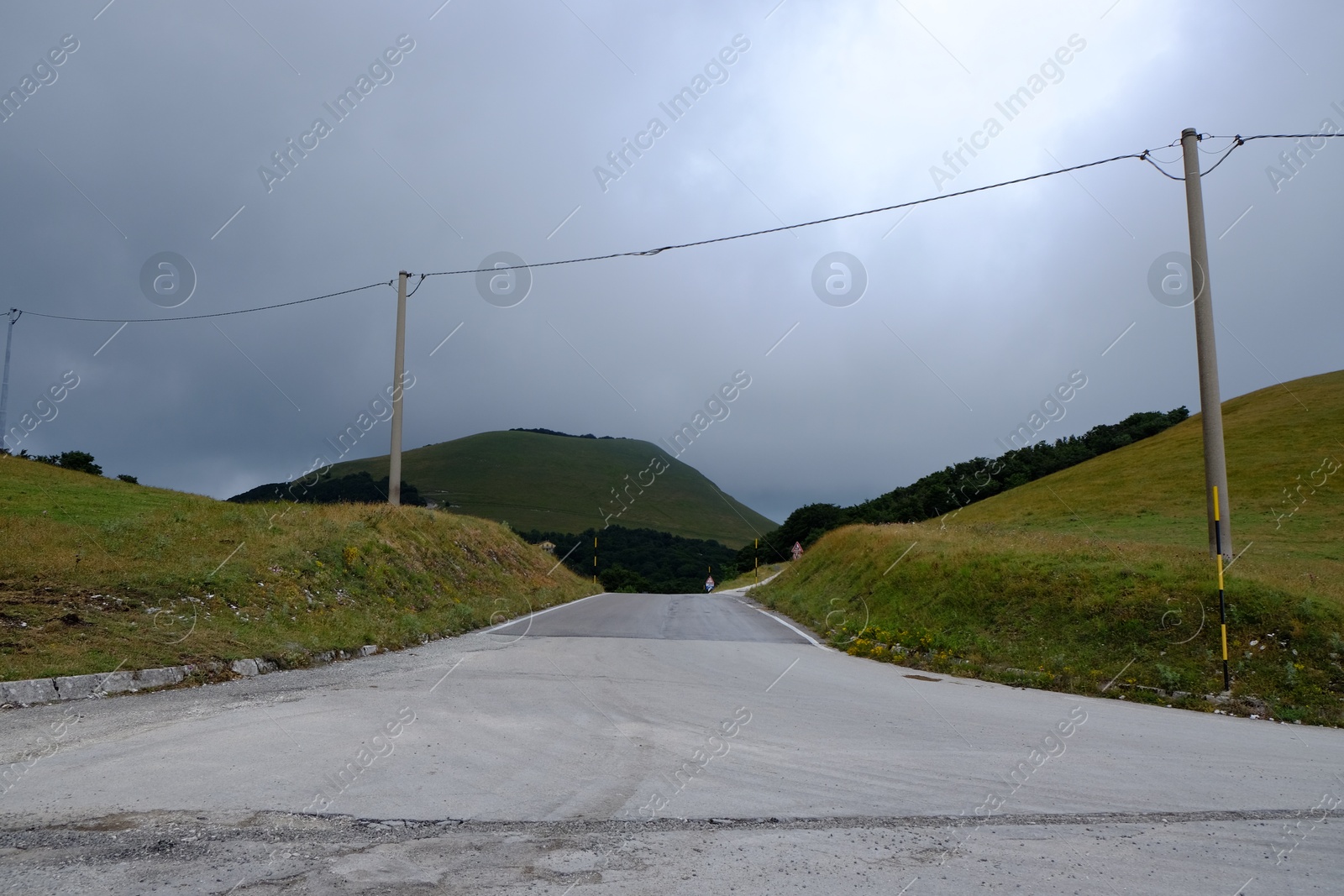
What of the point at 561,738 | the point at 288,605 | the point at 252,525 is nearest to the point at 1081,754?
the point at 561,738

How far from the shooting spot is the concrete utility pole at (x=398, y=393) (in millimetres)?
21781

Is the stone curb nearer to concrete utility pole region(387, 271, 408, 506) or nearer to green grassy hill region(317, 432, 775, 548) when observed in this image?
concrete utility pole region(387, 271, 408, 506)

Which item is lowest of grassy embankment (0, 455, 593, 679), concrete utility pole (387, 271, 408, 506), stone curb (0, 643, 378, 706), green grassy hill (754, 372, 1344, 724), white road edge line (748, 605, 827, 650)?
white road edge line (748, 605, 827, 650)

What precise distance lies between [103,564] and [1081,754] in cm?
1342

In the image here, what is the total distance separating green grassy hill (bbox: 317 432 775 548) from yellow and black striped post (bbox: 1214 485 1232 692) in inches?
3381

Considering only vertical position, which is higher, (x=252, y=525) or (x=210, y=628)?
(x=252, y=525)

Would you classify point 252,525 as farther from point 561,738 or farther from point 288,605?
point 561,738

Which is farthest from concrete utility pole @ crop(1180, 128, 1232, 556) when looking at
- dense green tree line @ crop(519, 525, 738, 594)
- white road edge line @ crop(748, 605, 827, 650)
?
dense green tree line @ crop(519, 525, 738, 594)

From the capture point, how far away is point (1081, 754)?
22.9ft

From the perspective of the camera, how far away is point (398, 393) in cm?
2195

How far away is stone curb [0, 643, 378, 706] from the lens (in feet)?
26.3

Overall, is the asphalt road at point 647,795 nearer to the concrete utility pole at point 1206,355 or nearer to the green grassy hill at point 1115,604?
the green grassy hill at point 1115,604

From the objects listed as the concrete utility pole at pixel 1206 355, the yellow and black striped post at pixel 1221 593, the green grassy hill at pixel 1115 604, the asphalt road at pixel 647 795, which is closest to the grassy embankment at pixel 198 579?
the asphalt road at pixel 647 795

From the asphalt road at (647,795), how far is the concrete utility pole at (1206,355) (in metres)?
4.55
